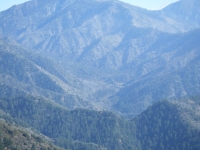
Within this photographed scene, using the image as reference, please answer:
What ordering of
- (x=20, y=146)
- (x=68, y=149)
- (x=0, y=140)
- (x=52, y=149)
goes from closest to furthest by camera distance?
1. (x=0, y=140)
2. (x=20, y=146)
3. (x=52, y=149)
4. (x=68, y=149)

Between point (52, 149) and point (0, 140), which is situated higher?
point (0, 140)

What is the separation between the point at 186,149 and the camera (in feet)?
655

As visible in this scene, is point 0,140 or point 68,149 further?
point 68,149

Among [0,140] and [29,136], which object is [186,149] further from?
[0,140]

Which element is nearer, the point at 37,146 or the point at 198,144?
the point at 37,146

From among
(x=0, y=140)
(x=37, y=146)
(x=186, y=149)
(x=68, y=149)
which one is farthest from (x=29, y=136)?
(x=186, y=149)

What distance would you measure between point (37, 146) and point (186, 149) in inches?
3783

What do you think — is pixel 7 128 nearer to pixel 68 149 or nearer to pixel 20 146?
pixel 20 146

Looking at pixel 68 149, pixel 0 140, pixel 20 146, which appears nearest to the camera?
pixel 0 140

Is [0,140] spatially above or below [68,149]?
above

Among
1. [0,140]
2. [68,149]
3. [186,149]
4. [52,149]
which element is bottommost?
[186,149]

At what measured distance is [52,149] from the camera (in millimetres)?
140125

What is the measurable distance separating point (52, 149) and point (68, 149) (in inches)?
2266

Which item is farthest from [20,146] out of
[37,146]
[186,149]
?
[186,149]
